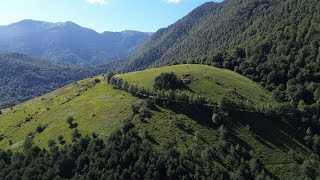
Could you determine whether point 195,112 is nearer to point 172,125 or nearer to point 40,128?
point 172,125

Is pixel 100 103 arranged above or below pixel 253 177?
above

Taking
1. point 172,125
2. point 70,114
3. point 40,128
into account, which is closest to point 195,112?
point 172,125

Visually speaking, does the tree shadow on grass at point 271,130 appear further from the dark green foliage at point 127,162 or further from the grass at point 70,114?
the grass at point 70,114

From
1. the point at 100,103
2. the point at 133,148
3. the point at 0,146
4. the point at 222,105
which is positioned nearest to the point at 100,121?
the point at 100,103

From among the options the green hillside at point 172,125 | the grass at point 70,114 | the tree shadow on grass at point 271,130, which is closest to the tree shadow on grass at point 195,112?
the green hillside at point 172,125

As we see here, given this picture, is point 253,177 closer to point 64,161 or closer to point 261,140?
point 261,140
